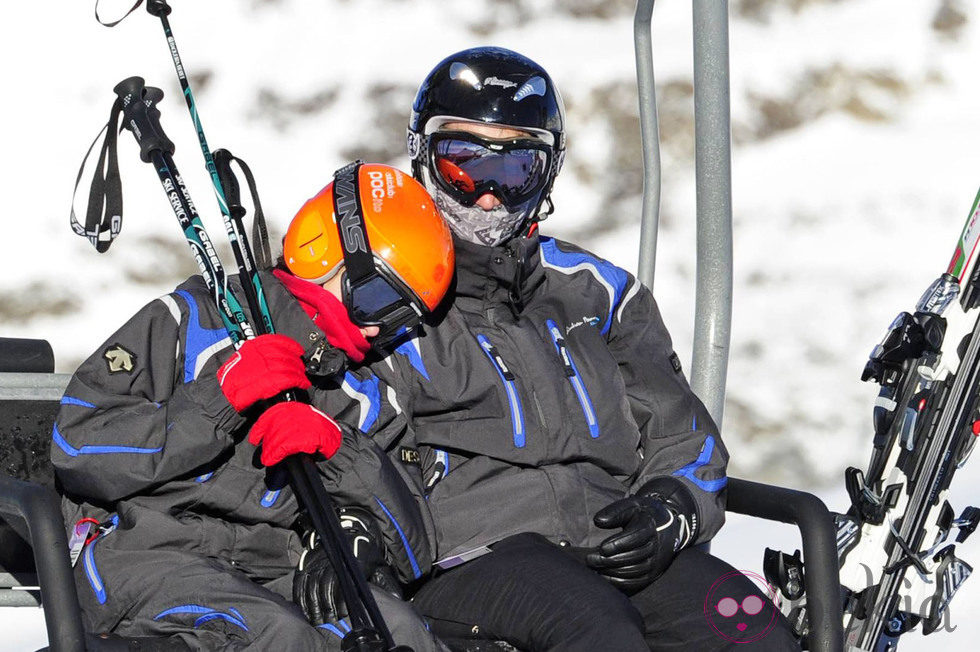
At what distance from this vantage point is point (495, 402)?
3.08 metres

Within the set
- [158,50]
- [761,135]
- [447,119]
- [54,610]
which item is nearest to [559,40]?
[761,135]

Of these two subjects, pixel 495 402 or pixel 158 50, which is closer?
pixel 495 402

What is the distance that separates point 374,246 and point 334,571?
0.69 m

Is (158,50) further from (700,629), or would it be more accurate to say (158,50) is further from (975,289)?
(700,629)

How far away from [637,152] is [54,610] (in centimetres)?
999

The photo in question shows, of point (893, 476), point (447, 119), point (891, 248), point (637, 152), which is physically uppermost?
point (637, 152)

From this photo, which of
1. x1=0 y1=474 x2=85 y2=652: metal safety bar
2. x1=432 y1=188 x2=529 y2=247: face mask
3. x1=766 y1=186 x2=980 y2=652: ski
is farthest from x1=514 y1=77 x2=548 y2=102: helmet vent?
x1=766 y1=186 x2=980 y2=652: ski

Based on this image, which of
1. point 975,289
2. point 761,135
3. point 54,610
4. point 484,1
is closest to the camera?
point 54,610

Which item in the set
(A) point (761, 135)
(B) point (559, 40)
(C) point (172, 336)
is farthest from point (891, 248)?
(C) point (172, 336)

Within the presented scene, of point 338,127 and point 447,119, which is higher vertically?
point 338,127

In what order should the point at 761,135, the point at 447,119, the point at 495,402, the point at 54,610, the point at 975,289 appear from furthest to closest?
the point at 761,135 < the point at 975,289 < the point at 447,119 < the point at 495,402 < the point at 54,610

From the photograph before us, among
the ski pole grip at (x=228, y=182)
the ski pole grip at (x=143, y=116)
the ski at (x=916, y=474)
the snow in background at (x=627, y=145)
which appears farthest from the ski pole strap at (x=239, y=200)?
the snow in background at (x=627, y=145)

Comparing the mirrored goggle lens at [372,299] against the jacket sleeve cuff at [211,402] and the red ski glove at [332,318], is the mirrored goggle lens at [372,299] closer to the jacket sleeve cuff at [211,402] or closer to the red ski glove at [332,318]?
the red ski glove at [332,318]

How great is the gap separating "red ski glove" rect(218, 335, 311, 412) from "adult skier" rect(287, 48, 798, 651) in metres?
0.31
